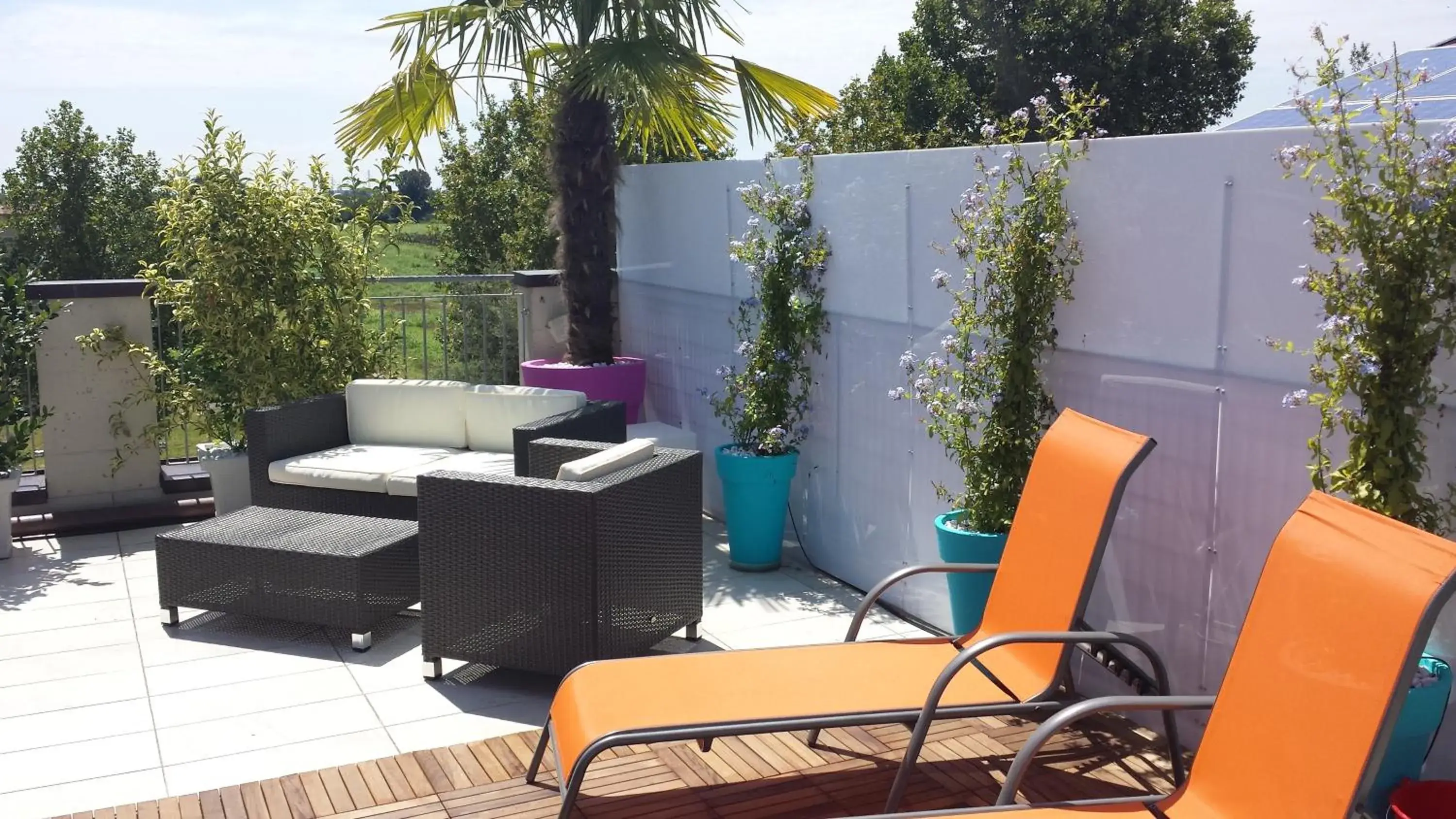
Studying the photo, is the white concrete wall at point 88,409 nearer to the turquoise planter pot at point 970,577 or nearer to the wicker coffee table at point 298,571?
the wicker coffee table at point 298,571

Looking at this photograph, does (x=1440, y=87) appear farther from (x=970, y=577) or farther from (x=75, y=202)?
(x=75, y=202)

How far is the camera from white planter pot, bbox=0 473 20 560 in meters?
6.61

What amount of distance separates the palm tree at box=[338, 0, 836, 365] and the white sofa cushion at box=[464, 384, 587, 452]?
1.55 metres

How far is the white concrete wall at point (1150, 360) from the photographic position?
376 centimetres

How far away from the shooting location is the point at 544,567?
4.61 metres

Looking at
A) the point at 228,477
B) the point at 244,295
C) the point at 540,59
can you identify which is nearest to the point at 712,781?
the point at 228,477

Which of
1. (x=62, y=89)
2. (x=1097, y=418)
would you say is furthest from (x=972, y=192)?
→ (x=62, y=89)

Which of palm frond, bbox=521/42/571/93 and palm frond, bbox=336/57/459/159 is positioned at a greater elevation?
palm frond, bbox=521/42/571/93

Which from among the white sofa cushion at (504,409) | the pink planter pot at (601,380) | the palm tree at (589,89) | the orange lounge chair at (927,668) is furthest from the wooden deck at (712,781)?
the palm tree at (589,89)

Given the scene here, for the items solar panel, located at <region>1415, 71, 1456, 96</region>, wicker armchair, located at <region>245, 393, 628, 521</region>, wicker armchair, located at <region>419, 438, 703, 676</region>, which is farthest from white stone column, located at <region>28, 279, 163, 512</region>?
solar panel, located at <region>1415, 71, 1456, 96</region>

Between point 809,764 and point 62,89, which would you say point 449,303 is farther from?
point 62,89

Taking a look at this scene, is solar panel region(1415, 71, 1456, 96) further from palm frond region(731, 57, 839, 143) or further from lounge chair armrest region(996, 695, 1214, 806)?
palm frond region(731, 57, 839, 143)

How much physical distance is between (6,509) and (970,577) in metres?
5.09

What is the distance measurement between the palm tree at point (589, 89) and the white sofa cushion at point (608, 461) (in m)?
2.77
